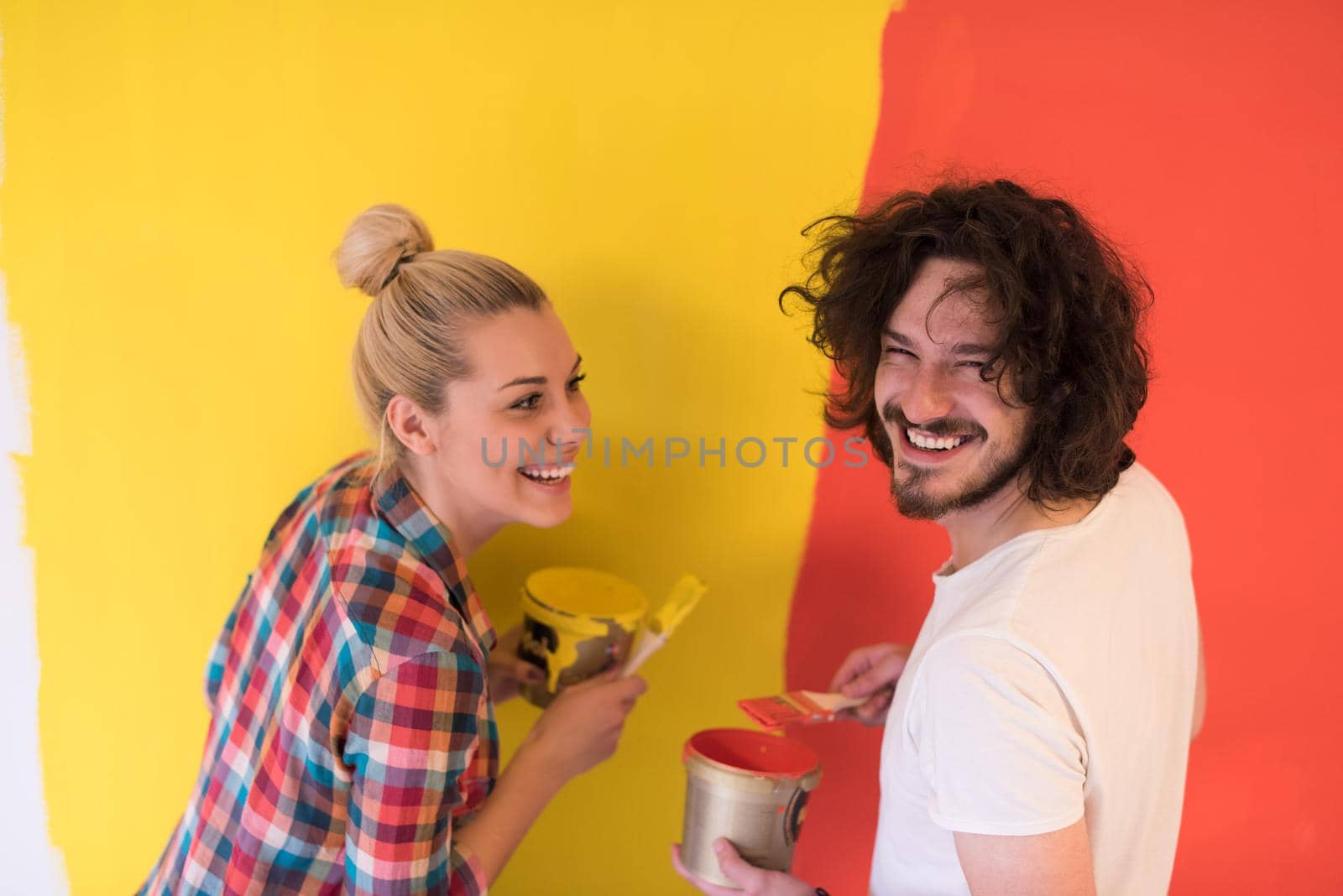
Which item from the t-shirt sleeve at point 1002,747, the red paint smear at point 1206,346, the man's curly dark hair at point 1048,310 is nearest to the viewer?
the t-shirt sleeve at point 1002,747

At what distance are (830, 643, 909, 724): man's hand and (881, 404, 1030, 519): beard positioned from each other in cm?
30

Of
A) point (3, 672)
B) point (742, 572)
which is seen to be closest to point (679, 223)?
point (742, 572)

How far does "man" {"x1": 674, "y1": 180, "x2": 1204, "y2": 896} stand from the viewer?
2.76ft

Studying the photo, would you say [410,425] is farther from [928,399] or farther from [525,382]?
[928,399]

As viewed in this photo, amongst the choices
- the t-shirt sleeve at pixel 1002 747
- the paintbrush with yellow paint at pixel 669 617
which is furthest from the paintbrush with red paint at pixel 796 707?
the t-shirt sleeve at pixel 1002 747

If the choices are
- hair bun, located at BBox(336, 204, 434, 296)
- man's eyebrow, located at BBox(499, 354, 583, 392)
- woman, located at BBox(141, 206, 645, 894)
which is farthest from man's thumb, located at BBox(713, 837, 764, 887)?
hair bun, located at BBox(336, 204, 434, 296)

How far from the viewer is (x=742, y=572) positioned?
4.62ft

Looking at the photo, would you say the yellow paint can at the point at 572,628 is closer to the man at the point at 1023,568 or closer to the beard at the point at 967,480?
the man at the point at 1023,568

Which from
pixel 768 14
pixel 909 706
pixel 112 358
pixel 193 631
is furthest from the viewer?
pixel 193 631

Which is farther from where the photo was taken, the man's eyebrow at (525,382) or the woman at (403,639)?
the man's eyebrow at (525,382)

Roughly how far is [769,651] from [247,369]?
85 centimetres

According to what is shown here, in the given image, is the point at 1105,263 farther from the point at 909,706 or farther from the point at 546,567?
the point at 546,567

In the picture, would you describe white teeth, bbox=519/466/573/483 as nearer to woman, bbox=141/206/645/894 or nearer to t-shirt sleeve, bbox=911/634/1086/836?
woman, bbox=141/206/645/894

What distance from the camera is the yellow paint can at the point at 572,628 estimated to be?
122 cm
